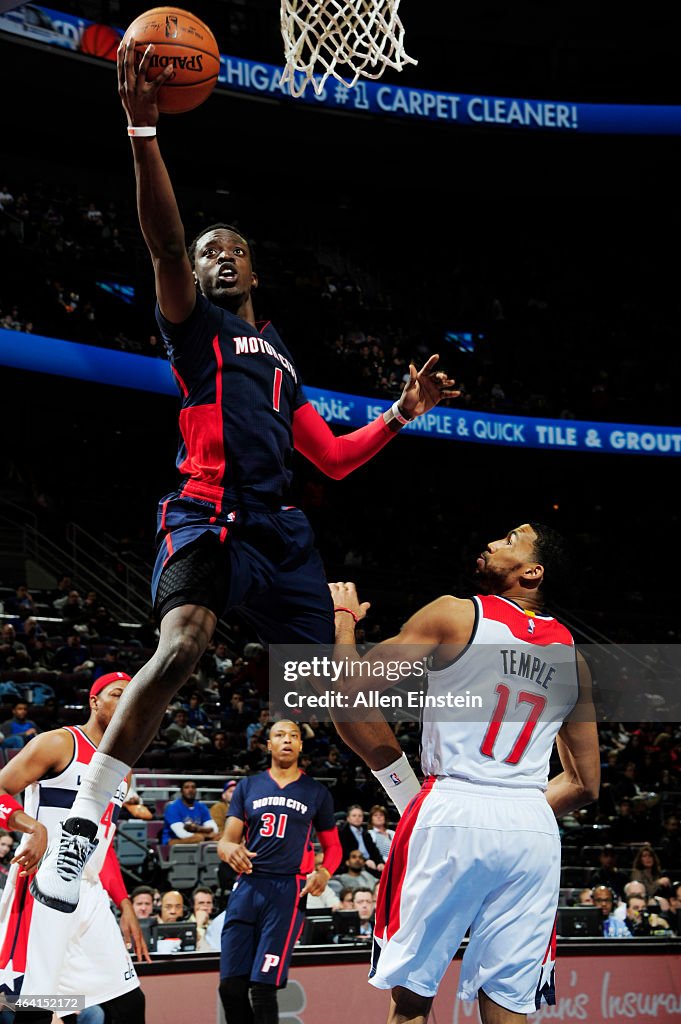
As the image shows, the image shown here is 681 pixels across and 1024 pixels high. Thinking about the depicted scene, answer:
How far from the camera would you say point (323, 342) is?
20.2 meters

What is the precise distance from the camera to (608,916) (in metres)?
10.5

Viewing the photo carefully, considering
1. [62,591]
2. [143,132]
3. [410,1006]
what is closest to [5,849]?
[410,1006]

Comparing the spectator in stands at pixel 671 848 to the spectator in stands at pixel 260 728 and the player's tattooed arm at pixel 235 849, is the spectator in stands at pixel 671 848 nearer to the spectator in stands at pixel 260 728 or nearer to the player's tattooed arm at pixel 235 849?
the spectator in stands at pixel 260 728

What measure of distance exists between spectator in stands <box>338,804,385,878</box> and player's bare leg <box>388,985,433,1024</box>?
631 cm

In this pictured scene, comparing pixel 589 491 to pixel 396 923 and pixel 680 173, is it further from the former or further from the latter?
pixel 396 923

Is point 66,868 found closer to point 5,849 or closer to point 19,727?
point 5,849

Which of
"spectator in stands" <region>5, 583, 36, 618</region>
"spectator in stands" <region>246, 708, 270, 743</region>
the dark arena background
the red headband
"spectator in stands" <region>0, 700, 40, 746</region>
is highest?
the dark arena background

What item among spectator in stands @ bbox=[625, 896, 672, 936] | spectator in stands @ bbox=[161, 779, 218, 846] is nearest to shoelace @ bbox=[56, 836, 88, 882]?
spectator in stands @ bbox=[161, 779, 218, 846]

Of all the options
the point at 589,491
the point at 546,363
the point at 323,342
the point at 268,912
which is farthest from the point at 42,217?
the point at 268,912

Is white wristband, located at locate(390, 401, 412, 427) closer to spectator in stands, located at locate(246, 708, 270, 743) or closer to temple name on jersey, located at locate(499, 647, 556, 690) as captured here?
temple name on jersey, located at locate(499, 647, 556, 690)

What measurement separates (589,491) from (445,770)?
19.9 m

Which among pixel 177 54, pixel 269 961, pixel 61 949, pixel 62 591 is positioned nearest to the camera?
pixel 177 54

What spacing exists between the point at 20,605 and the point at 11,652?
112cm

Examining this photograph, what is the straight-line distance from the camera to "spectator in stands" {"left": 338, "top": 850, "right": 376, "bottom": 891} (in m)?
10.0
